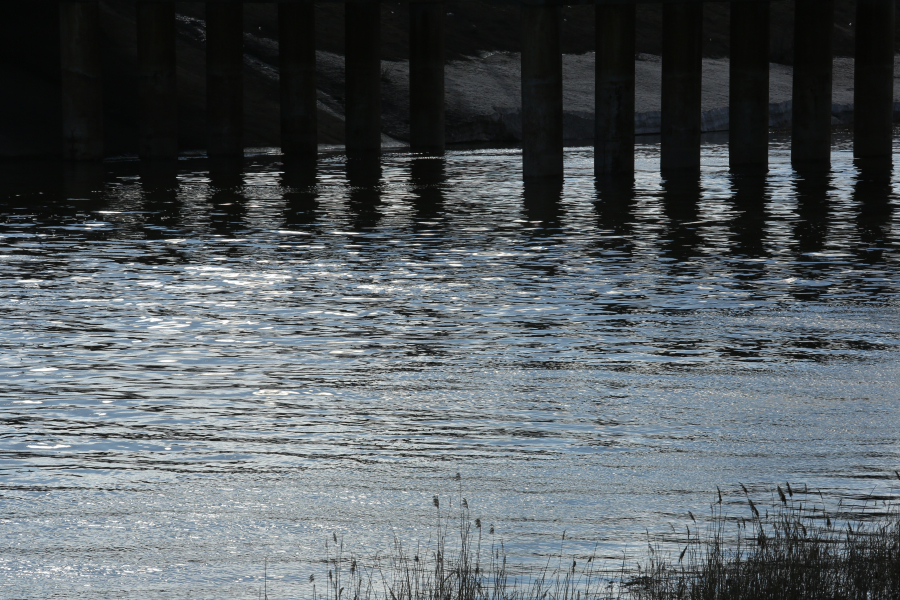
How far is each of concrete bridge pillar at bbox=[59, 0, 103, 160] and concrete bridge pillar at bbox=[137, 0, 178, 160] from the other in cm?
126

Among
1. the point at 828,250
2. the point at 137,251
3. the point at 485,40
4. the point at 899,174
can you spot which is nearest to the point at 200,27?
the point at 485,40

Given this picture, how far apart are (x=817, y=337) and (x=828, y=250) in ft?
22.7

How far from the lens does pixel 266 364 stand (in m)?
Answer: 12.0

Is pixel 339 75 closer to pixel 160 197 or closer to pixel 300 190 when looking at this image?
pixel 300 190

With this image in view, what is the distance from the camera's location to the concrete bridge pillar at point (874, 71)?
1372 inches

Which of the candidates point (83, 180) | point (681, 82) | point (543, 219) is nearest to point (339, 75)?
point (83, 180)

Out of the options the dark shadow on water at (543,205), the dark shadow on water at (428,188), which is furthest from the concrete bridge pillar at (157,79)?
the dark shadow on water at (543,205)

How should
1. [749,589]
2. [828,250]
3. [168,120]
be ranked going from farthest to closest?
[168,120], [828,250], [749,589]

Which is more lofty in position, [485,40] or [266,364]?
[485,40]

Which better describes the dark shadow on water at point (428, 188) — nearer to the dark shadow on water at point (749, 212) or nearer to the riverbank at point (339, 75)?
the dark shadow on water at point (749, 212)

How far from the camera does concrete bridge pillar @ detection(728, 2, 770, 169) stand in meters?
32.2

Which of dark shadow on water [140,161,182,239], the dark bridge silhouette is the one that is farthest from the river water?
the dark bridge silhouette

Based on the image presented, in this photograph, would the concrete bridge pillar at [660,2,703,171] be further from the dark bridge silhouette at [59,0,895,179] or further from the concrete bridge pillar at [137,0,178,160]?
the concrete bridge pillar at [137,0,178,160]

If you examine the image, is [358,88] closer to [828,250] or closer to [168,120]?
[168,120]
